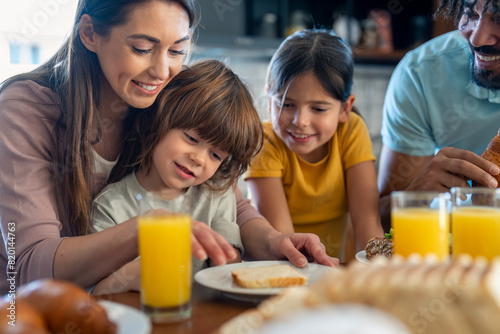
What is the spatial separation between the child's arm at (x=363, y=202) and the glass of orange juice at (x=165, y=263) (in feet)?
3.44

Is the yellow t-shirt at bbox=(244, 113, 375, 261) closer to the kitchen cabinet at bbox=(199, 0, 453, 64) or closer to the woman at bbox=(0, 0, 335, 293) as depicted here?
the woman at bbox=(0, 0, 335, 293)

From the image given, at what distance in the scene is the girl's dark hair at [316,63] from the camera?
6.02ft

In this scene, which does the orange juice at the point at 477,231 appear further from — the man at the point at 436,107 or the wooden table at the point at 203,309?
the man at the point at 436,107

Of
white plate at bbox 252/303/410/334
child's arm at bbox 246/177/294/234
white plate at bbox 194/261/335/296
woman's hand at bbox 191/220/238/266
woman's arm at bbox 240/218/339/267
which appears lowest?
child's arm at bbox 246/177/294/234

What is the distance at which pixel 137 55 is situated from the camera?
4.45 feet

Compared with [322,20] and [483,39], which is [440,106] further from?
[322,20]

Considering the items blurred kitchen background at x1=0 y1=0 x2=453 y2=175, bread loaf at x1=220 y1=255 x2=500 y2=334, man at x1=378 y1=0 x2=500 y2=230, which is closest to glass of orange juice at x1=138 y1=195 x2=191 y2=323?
bread loaf at x1=220 y1=255 x2=500 y2=334

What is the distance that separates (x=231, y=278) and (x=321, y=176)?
0.99 meters

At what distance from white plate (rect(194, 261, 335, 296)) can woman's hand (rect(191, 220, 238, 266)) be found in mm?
Result: 61

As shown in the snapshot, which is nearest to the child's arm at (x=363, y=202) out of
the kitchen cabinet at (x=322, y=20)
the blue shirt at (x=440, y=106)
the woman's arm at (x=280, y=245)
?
the blue shirt at (x=440, y=106)

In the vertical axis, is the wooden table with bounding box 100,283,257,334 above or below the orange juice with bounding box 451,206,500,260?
below

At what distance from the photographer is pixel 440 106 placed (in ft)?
6.96

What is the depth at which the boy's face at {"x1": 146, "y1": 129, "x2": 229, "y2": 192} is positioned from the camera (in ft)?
4.85

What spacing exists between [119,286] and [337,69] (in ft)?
3.74
